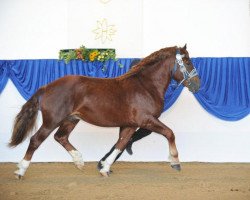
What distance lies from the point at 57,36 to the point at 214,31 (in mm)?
3329

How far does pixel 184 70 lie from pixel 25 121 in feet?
8.35

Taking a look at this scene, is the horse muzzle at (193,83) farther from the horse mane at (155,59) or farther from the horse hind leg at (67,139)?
the horse hind leg at (67,139)

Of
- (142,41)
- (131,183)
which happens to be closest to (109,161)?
(131,183)

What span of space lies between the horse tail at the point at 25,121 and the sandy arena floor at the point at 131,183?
591 mm

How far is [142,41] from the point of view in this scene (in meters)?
8.71

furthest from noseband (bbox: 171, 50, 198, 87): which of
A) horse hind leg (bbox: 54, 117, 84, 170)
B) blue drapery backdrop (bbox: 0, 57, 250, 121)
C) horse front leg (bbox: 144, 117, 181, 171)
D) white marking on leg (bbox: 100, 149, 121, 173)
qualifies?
horse hind leg (bbox: 54, 117, 84, 170)

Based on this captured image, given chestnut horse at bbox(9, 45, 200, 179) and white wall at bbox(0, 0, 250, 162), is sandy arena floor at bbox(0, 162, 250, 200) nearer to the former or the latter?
chestnut horse at bbox(9, 45, 200, 179)

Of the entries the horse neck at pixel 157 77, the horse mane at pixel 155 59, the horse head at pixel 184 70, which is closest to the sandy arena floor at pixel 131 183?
the horse neck at pixel 157 77

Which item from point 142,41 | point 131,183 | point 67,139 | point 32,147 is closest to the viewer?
point 131,183

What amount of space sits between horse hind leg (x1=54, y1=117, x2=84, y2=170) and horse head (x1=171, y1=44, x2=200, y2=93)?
5.91 feet

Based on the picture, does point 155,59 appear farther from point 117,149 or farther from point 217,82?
point 217,82

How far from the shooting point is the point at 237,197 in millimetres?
4598

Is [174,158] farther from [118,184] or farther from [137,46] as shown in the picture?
[137,46]

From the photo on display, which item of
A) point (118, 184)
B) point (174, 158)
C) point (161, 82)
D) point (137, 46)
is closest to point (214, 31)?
point (137, 46)
